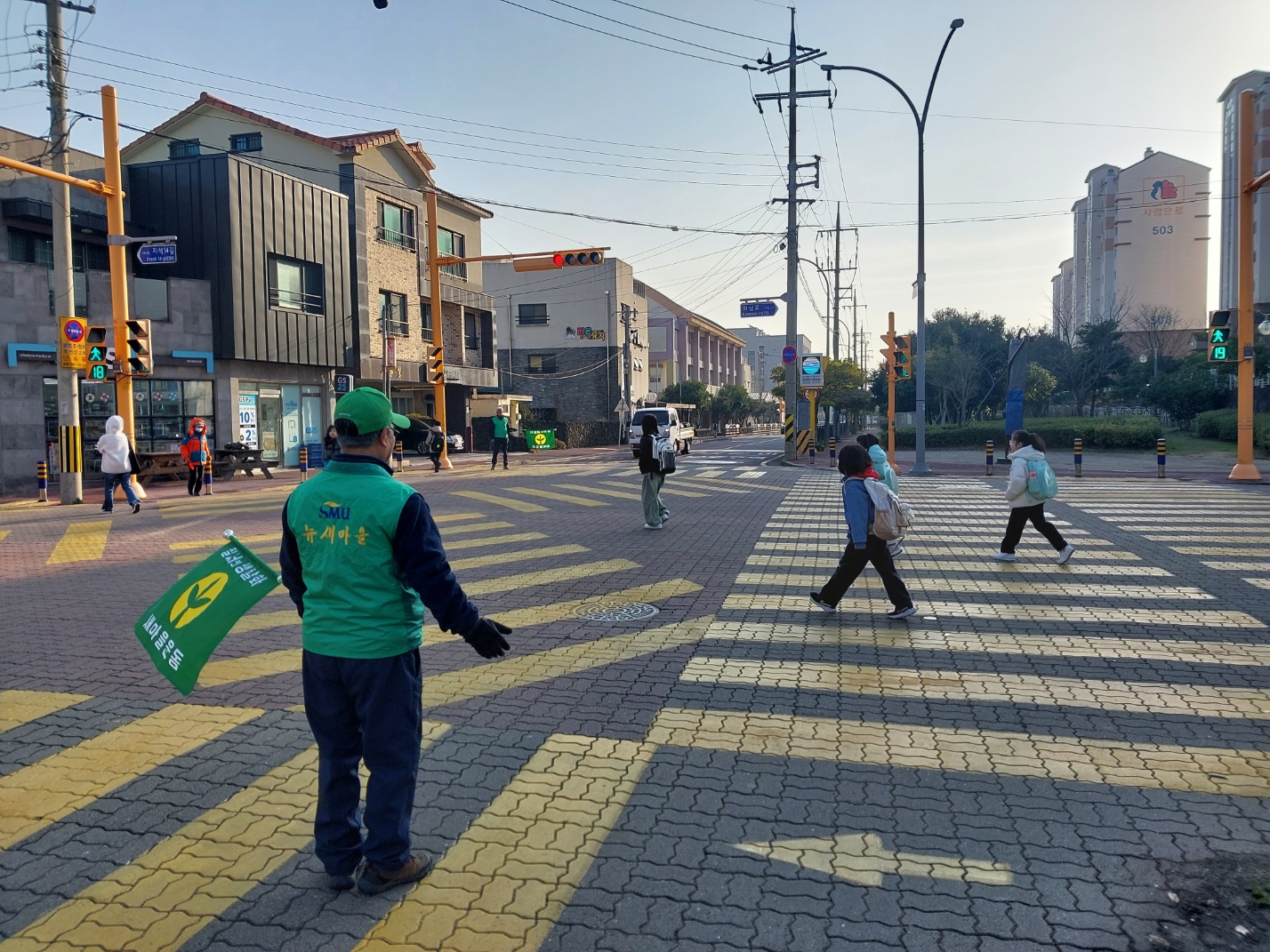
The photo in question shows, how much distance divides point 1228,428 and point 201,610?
36.5 m

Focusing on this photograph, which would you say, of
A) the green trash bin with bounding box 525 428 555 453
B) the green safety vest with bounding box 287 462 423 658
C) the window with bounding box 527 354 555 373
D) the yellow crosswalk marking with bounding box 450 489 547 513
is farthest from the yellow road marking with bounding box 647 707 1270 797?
the window with bounding box 527 354 555 373

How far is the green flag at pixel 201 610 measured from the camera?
12.2 ft

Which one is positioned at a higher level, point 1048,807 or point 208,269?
point 208,269

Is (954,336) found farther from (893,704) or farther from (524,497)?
(893,704)

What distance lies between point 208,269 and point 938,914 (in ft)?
89.7

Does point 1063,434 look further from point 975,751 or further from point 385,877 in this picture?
point 385,877

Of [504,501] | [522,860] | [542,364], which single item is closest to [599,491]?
[504,501]

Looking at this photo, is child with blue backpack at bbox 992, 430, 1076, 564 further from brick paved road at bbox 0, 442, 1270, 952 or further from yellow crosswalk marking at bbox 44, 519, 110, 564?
yellow crosswalk marking at bbox 44, 519, 110, 564

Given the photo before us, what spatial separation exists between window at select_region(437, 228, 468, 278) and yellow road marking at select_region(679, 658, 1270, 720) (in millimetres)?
36533

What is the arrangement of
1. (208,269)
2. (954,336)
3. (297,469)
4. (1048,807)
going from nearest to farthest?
1. (1048,807)
2. (208,269)
3. (297,469)
4. (954,336)

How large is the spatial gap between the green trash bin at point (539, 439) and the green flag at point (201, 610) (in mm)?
42985

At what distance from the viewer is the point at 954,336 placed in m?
53.1

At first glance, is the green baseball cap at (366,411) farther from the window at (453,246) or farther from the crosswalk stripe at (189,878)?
the window at (453,246)

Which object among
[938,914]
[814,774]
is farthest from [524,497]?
[938,914]
